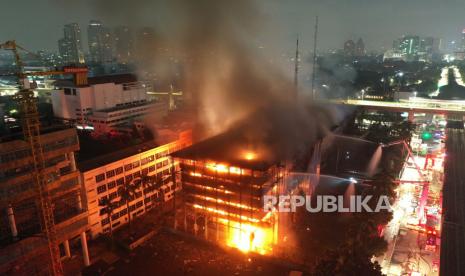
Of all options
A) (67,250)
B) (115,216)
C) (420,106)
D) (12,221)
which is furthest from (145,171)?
(420,106)

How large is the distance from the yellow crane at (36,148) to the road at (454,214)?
13.9 m

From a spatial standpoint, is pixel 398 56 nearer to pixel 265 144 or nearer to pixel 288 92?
pixel 288 92

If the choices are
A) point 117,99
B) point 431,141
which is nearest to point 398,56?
point 431,141

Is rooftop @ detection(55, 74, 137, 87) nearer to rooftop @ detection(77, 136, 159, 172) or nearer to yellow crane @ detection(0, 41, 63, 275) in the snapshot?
rooftop @ detection(77, 136, 159, 172)

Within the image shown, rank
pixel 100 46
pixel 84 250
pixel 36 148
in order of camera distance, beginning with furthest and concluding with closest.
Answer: pixel 100 46 < pixel 84 250 < pixel 36 148

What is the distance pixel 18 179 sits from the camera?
39.8 feet

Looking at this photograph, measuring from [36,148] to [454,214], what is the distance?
18.0 meters

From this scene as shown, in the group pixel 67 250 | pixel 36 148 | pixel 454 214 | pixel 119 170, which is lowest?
pixel 67 250

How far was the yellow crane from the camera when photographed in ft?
38.7

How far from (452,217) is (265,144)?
30.4ft

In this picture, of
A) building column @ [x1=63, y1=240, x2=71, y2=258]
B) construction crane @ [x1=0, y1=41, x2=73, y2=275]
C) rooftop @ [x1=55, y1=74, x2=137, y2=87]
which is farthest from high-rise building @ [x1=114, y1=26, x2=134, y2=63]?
building column @ [x1=63, y1=240, x2=71, y2=258]

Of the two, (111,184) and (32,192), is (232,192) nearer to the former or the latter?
(111,184)

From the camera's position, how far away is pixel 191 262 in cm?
1406

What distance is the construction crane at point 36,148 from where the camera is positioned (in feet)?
38.7
